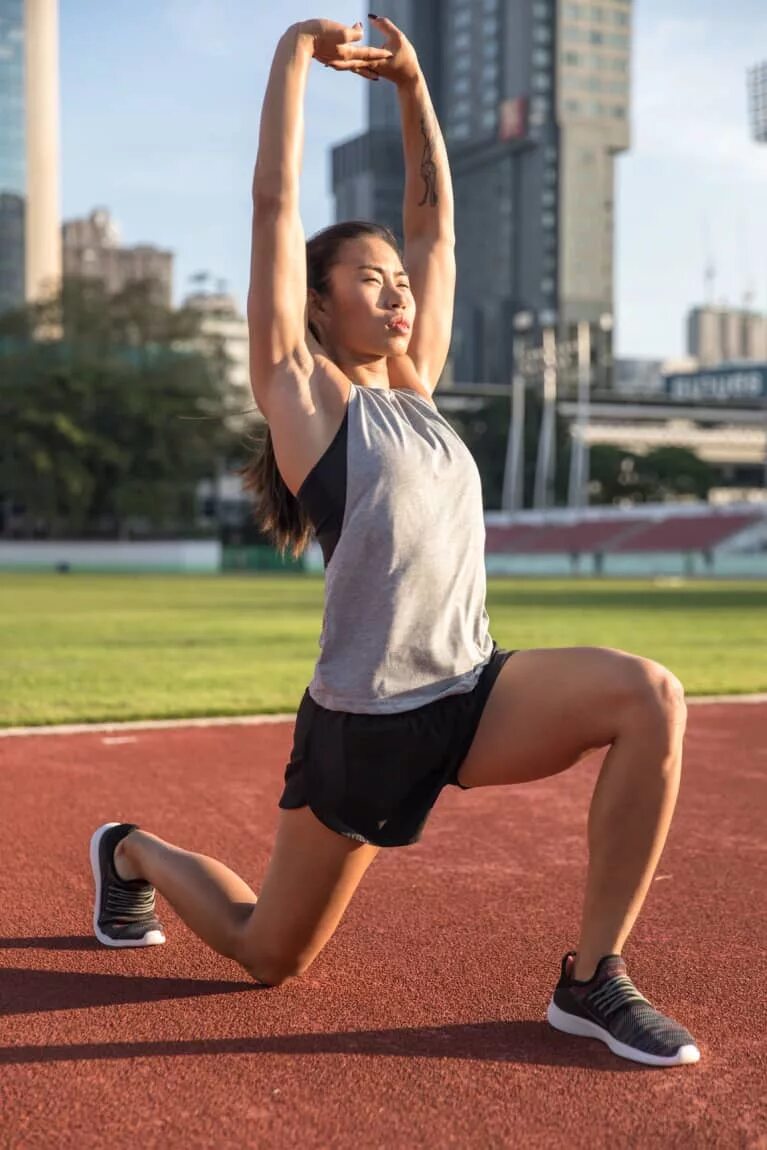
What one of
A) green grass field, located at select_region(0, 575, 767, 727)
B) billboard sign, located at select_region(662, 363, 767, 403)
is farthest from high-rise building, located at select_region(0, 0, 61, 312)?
green grass field, located at select_region(0, 575, 767, 727)

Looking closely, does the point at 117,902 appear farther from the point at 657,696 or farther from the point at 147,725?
the point at 147,725

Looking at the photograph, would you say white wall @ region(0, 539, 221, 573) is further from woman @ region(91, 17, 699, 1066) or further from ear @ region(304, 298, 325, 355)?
woman @ region(91, 17, 699, 1066)

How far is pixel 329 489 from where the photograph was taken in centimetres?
326

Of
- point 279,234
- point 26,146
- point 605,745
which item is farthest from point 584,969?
point 26,146

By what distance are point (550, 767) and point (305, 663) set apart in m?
11.2

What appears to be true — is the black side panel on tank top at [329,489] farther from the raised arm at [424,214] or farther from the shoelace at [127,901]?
the shoelace at [127,901]

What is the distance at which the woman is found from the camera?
10.7 feet

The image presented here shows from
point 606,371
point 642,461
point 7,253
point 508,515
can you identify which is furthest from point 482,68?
point 508,515

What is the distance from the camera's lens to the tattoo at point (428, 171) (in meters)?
4.06

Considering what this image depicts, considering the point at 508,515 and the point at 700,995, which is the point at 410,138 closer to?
the point at 700,995

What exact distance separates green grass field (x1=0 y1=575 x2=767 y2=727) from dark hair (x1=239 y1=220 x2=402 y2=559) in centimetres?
617

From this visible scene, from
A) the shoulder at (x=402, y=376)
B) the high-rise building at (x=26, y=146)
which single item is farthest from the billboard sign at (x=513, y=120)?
the shoulder at (x=402, y=376)

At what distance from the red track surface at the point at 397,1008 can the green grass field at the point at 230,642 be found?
4581mm

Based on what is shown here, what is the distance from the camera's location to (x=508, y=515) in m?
76.7
